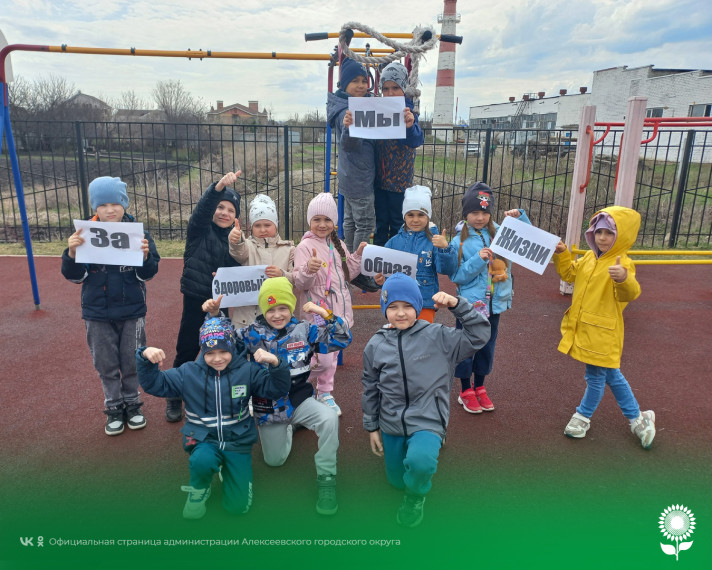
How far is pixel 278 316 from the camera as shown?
2.94 meters

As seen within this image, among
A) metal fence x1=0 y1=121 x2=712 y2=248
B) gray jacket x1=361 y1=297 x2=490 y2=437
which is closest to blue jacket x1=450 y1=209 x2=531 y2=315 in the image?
gray jacket x1=361 y1=297 x2=490 y2=437

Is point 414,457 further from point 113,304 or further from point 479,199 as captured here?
point 113,304

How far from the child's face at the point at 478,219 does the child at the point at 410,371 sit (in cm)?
108

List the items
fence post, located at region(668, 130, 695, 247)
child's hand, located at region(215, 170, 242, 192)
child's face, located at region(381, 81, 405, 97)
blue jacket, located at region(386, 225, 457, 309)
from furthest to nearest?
fence post, located at region(668, 130, 695, 247), child's face, located at region(381, 81, 405, 97), blue jacket, located at region(386, 225, 457, 309), child's hand, located at region(215, 170, 242, 192)

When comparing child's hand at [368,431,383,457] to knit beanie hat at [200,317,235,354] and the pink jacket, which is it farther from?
the pink jacket

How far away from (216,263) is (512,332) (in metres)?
3.51

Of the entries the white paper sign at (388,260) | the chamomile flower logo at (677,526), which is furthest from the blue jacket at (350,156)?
the chamomile flower logo at (677,526)

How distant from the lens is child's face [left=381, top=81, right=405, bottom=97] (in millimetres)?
3981

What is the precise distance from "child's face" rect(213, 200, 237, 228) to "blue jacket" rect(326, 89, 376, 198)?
1.11m

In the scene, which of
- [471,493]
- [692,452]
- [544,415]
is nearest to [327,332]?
[471,493]

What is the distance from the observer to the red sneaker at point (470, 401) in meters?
3.75

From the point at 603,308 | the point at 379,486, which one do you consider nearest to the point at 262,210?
the point at 379,486

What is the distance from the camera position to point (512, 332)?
5.52 metres

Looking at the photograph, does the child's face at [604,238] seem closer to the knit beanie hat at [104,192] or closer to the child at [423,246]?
the child at [423,246]
